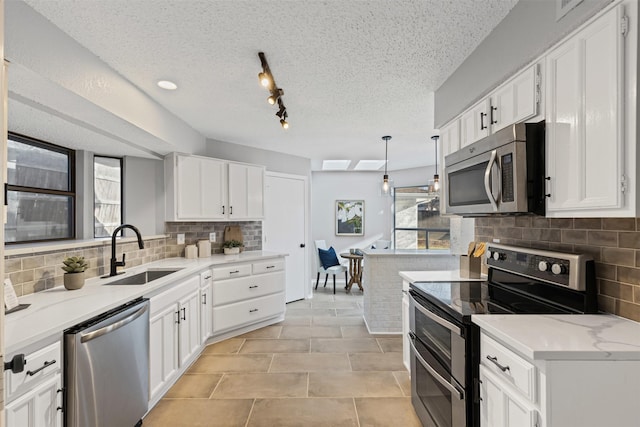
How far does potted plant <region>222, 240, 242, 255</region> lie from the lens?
13.1 feet

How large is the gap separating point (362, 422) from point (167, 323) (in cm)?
158

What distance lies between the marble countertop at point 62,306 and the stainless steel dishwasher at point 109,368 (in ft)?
0.20

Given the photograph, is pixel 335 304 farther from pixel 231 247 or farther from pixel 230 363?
pixel 230 363

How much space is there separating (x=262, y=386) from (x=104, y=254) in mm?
1734

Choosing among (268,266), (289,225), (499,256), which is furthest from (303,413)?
(289,225)

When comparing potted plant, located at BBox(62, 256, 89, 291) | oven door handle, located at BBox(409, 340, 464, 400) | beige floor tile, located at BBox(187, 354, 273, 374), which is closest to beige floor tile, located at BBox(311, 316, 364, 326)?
beige floor tile, located at BBox(187, 354, 273, 374)

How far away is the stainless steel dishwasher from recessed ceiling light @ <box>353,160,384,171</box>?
4522mm

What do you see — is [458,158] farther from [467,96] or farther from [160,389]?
[160,389]

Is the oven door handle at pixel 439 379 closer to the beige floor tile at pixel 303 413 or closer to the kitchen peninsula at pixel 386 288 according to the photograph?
the beige floor tile at pixel 303 413

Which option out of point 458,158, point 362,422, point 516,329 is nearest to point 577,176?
point 516,329

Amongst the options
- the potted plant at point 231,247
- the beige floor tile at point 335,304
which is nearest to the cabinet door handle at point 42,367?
the potted plant at point 231,247

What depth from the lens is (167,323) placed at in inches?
94.3

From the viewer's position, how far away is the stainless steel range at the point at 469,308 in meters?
1.43

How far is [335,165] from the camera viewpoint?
20.3ft
